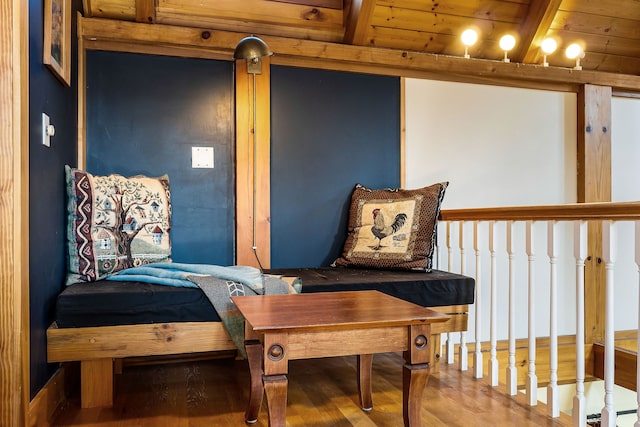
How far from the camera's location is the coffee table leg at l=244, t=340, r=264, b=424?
173 cm

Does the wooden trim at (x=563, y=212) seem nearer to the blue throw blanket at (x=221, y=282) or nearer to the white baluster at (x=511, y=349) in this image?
the white baluster at (x=511, y=349)

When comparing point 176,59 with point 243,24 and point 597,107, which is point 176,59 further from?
point 597,107

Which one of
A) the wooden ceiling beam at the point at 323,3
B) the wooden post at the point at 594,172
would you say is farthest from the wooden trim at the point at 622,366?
the wooden ceiling beam at the point at 323,3

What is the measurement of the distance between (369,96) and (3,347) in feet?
7.90

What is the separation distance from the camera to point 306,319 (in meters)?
1.40

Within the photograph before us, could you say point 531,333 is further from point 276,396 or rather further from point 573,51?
point 573,51

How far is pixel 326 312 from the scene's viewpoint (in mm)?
1505

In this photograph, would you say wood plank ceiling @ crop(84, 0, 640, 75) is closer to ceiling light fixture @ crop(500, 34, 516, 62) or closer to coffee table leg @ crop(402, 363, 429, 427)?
ceiling light fixture @ crop(500, 34, 516, 62)

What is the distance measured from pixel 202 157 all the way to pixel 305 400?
1.49 meters

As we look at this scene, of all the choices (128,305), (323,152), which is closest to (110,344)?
(128,305)

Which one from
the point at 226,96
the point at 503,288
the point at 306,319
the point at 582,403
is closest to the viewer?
the point at 306,319

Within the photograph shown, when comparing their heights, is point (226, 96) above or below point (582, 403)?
above

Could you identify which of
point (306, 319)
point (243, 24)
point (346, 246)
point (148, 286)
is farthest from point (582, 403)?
point (243, 24)

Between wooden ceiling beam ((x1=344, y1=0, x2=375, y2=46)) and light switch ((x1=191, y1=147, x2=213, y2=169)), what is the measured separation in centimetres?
114
